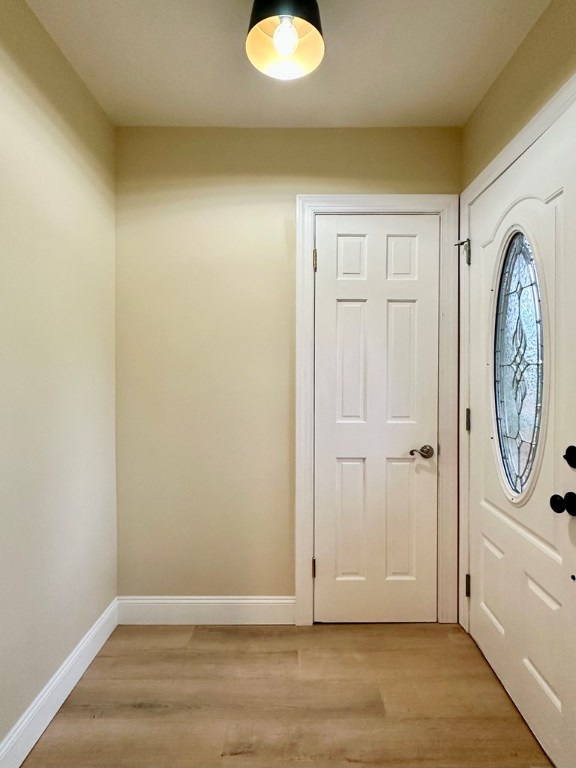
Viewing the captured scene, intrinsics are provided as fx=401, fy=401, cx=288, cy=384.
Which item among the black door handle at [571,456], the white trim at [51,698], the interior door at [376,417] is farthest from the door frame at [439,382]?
the white trim at [51,698]

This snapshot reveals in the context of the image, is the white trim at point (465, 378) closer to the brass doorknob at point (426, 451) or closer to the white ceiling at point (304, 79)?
the brass doorknob at point (426, 451)

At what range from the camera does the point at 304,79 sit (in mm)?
1762

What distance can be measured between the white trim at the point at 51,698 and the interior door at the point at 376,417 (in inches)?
42.6

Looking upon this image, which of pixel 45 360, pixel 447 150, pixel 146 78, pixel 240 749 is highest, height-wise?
pixel 146 78

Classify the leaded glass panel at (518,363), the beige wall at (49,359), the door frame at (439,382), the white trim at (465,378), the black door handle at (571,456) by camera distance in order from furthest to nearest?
the door frame at (439,382) < the white trim at (465,378) < the leaded glass panel at (518,363) < the beige wall at (49,359) < the black door handle at (571,456)

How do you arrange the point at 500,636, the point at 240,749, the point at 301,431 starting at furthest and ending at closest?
1. the point at 301,431
2. the point at 500,636
3. the point at 240,749

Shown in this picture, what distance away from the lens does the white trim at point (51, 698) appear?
1340 millimetres

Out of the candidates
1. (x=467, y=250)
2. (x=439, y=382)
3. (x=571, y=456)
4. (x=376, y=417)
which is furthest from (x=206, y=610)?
(x=467, y=250)

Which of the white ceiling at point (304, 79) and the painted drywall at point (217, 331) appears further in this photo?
the painted drywall at point (217, 331)

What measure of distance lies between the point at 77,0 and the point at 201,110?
64 cm

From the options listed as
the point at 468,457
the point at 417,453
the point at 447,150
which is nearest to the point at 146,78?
the point at 447,150

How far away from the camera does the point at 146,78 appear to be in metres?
1.77

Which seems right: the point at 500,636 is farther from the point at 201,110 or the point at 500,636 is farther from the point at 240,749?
the point at 201,110

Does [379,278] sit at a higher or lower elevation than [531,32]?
lower
